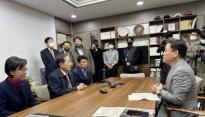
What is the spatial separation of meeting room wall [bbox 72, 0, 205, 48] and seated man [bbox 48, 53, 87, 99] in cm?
359

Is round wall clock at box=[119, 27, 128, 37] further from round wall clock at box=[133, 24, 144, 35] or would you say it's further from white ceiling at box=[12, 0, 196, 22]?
white ceiling at box=[12, 0, 196, 22]

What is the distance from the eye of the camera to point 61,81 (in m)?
1.74

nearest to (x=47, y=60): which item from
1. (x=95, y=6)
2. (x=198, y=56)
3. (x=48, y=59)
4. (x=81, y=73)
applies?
(x=48, y=59)

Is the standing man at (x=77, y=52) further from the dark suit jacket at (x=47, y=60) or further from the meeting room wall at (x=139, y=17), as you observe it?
the meeting room wall at (x=139, y=17)

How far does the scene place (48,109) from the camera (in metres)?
1.14

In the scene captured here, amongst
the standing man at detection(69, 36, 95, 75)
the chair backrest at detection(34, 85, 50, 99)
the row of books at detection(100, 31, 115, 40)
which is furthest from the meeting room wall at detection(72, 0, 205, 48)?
the chair backrest at detection(34, 85, 50, 99)

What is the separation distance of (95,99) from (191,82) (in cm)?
96

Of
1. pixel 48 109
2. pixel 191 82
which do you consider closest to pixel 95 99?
pixel 48 109

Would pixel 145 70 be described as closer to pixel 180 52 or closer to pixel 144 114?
pixel 180 52

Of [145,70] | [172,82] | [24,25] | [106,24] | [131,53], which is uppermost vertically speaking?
[106,24]

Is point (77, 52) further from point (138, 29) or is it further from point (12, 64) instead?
point (138, 29)

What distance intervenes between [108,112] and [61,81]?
98 centimetres

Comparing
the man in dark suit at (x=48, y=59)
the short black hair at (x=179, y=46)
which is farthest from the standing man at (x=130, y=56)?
the short black hair at (x=179, y=46)

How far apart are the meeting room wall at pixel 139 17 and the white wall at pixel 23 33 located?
1594mm
